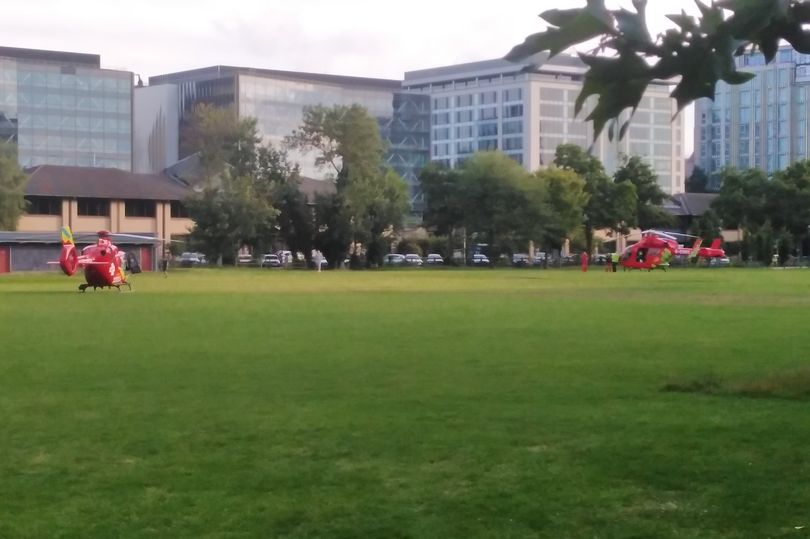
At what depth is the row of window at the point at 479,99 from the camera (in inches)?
6105

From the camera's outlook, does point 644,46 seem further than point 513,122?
No

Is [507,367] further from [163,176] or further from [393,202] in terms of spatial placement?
[163,176]

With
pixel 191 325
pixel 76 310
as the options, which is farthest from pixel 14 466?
pixel 76 310

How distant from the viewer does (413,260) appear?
350ft

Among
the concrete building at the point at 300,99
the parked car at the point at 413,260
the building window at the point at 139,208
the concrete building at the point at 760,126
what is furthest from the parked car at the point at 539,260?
the concrete building at the point at 760,126

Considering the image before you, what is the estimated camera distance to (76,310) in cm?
3036

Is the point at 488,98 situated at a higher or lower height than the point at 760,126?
higher

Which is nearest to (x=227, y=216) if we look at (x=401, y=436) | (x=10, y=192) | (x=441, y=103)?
Result: (x=10, y=192)

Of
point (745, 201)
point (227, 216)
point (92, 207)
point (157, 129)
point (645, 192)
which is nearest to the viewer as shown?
point (227, 216)

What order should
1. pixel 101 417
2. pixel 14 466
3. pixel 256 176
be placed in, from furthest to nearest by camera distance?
pixel 256 176, pixel 101 417, pixel 14 466

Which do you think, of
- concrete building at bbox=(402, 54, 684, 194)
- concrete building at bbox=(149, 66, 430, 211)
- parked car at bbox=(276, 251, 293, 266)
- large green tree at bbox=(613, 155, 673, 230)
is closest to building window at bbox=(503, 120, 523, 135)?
concrete building at bbox=(402, 54, 684, 194)

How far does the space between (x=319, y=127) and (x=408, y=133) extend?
2927 inches

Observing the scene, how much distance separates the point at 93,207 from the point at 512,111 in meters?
73.9

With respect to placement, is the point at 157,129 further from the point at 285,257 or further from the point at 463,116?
the point at 285,257
